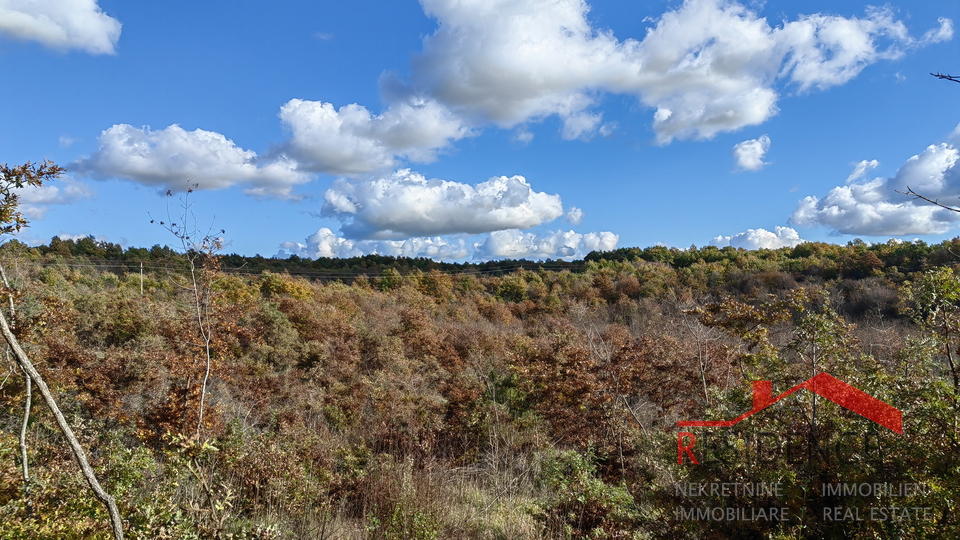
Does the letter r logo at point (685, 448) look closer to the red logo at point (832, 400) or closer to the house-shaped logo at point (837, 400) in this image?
the red logo at point (832, 400)

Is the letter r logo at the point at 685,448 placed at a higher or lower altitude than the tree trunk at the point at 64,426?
lower

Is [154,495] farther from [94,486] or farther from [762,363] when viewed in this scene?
[762,363]

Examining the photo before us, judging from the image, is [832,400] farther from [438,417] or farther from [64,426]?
[438,417]

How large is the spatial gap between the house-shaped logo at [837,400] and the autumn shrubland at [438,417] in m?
0.06

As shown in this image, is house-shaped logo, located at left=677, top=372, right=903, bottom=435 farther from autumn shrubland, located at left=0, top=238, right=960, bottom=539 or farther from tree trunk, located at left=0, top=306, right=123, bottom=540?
tree trunk, located at left=0, top=306, right=123, bottom=540

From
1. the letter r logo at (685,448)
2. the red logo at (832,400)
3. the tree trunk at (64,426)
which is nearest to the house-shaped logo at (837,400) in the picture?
the red logo at (832,400)

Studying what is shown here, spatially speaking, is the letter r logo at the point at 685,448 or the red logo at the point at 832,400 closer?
the red logo at the point at 832,400

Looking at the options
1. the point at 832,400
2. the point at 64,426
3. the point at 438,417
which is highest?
the point at 64,426

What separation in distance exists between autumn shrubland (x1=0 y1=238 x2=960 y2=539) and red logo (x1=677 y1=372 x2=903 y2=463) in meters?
0.06

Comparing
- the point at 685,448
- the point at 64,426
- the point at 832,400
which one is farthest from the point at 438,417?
the point at 64,426

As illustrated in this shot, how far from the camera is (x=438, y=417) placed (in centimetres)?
1037

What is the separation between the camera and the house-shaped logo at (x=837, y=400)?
312cm

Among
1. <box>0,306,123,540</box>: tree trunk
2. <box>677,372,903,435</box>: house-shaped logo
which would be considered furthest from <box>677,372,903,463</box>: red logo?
<box>0,306,123,540</box>: tree trunk

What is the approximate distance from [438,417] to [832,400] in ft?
25.7
